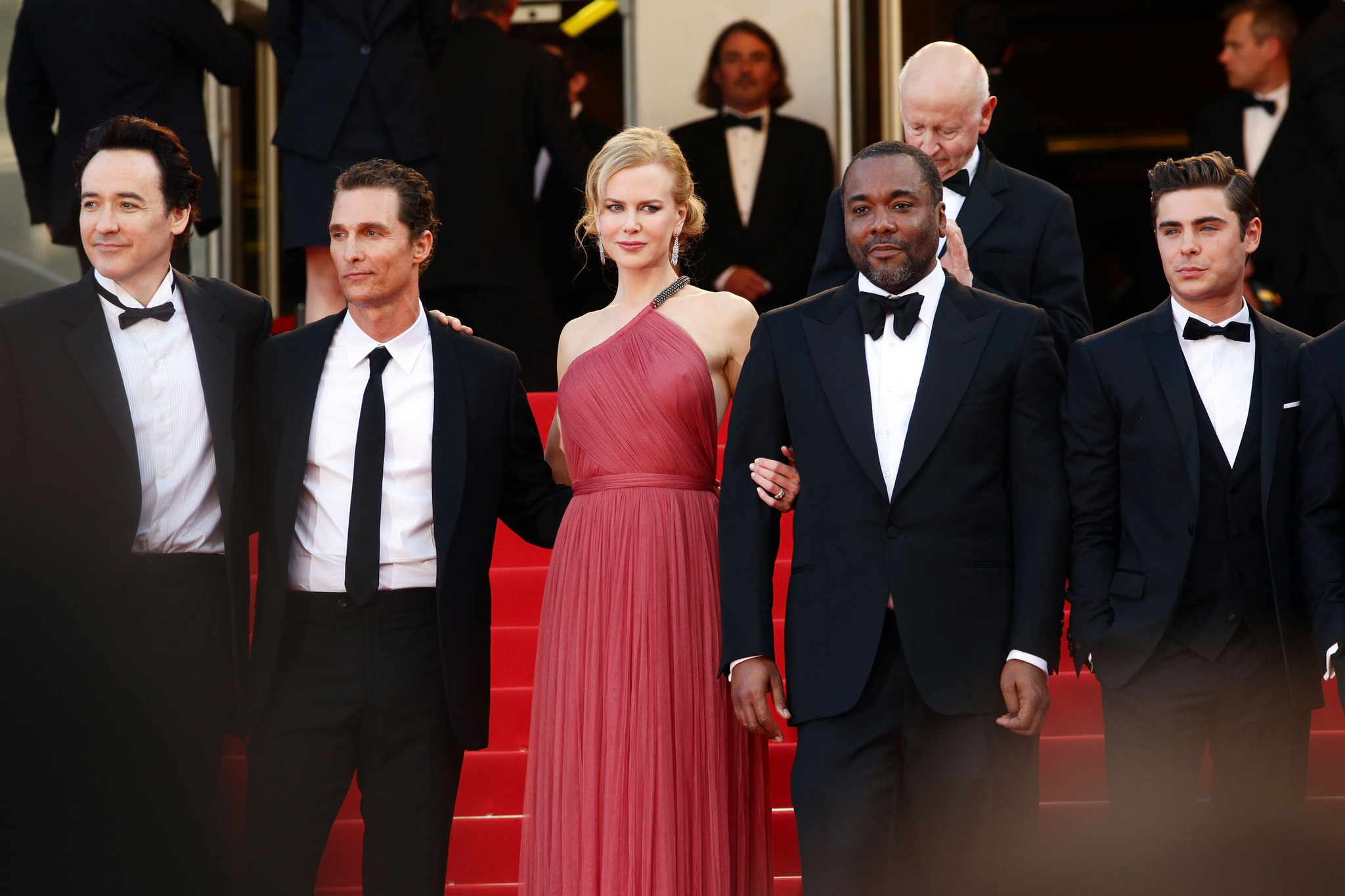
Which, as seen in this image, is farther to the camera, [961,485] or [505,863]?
[505,863]

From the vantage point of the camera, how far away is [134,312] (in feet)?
11.7

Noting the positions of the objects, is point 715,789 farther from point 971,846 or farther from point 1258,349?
point 1258,349

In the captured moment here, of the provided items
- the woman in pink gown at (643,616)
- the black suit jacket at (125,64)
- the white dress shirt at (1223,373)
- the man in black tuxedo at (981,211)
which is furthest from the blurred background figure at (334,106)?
the white dress shirt at (1223,373)

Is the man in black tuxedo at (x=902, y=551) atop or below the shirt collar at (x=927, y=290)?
below

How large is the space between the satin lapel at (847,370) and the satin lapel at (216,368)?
1.32 meters

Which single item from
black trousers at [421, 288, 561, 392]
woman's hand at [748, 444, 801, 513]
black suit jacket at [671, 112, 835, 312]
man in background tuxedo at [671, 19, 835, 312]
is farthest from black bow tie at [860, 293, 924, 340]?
black suit jacket at [671, 112, 835, 312]

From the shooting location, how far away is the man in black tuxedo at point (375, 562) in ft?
11.1

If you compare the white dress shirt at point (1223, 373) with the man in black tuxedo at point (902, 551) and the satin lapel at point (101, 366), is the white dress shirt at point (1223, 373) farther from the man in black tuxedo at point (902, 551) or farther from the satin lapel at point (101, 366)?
the satin lapel at point (101, 366)

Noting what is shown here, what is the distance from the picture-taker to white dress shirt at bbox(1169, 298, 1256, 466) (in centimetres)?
345

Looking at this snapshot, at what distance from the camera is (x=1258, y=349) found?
3.50m

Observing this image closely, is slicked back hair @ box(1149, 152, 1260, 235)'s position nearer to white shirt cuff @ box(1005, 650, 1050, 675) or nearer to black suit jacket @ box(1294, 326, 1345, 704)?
black suit jacket @ box(1294, 326, 1345, 704)

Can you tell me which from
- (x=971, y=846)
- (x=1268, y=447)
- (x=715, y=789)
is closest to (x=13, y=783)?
(x=971, y=846)

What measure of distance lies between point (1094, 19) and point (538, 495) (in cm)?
1196

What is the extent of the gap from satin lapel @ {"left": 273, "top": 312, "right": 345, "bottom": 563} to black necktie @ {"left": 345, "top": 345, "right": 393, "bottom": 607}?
0.37 ft
